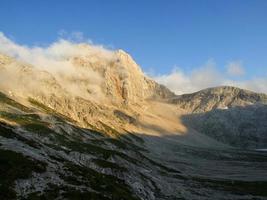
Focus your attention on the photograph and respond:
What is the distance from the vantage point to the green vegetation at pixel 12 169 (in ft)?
170

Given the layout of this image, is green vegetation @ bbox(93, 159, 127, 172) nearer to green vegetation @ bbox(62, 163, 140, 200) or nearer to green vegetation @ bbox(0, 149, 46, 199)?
green vegetation @ bbox(62, 163, 140, 200)

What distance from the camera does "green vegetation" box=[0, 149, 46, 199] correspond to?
170ft

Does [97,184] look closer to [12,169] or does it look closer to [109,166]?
[12,169]

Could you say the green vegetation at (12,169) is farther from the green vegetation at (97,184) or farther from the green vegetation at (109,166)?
the green vegetation at (109,166)

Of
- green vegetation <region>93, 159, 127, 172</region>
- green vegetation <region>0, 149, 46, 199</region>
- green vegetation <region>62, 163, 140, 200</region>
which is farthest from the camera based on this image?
green vegetation <region>93, 159, 127, 172</region>

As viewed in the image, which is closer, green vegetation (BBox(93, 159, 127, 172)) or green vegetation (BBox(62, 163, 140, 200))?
green vegetation (BBox(62, 163, 140, 200))

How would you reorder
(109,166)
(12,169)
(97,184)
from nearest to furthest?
1. (12,169)
2. (97,184)
3. (109,166)

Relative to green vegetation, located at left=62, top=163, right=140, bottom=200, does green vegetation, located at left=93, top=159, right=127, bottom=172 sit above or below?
above

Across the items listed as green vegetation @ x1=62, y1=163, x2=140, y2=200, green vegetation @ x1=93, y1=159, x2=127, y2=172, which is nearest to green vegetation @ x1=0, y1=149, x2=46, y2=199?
green vegetation @ x1=62, y1=163, x2=140, y2=200

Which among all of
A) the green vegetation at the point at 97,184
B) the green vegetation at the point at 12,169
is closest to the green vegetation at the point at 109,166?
the green vegetation at the point at 97,184

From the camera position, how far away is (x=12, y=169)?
2334 inches

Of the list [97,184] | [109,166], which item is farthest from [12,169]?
[109,166]

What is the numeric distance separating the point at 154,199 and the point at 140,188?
406cm

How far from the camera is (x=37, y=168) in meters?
63.0
